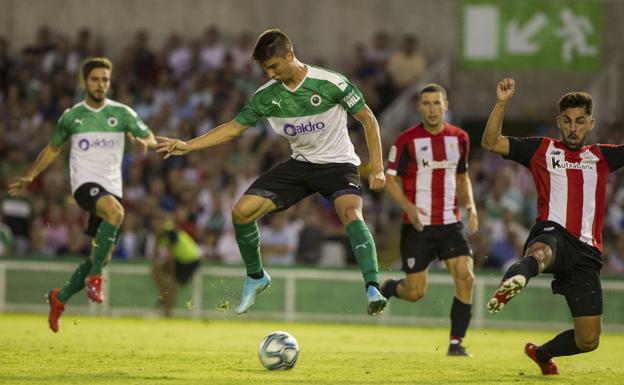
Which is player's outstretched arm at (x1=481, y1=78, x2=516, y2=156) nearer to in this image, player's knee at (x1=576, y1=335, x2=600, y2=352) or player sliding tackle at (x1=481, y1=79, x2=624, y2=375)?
player sliding tackle at (x1=481, y1=79, x2=624, y2=375)

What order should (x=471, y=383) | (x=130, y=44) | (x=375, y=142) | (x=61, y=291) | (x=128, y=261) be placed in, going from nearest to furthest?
(x=471, y=383), (x=375, y=142), (x=61, y=291), (x=128, y=261), (x=130, y=44)

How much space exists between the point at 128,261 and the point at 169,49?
596cm

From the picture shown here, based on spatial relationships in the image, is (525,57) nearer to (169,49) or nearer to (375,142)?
(169,49)

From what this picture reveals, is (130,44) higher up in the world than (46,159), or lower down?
higher up

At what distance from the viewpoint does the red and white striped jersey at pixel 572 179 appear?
31.9 ft

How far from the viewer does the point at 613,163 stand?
983cm

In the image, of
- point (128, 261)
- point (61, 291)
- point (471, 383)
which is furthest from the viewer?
point (128, 261)

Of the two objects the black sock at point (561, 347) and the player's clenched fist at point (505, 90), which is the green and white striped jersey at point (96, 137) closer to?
the player's clenched fist at point (505, 90)

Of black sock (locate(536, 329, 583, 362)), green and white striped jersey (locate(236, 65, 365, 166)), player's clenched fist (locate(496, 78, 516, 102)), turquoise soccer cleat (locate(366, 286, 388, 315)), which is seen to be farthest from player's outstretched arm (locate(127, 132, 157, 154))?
black sock (locate(536, 329, 583, 362))

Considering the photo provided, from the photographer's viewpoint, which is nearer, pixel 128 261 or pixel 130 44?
pixel 128 261

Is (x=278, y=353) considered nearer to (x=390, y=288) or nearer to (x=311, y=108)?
(x=311, y=108)

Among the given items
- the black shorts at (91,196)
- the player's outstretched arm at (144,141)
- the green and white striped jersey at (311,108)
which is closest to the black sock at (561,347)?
the green and white striped jersey at (311,108)

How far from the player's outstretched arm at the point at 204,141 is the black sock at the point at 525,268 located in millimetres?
2703

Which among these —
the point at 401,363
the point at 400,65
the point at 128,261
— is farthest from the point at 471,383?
the point at 400,65
